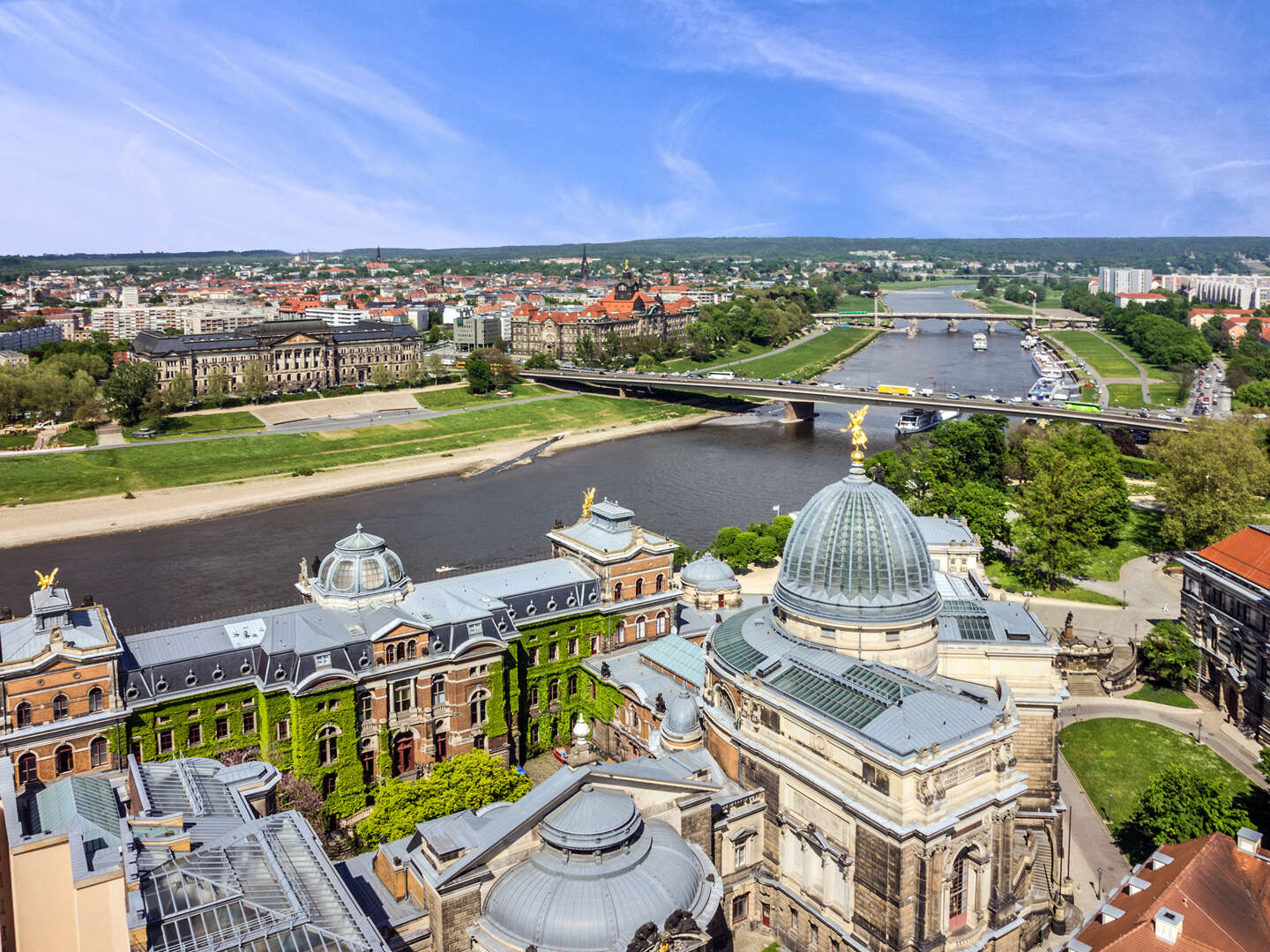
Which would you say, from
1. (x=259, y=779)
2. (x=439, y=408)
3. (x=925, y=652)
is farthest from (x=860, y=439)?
(x=439, y=408)

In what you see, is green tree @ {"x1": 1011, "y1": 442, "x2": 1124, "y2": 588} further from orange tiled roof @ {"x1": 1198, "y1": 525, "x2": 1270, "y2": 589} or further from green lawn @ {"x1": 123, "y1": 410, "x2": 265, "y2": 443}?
green lawn @ {"x1": 123, "y1": 410, "x2": 265, "y2": 443}

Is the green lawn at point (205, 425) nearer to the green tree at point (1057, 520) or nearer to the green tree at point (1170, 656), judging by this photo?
the green tree at point (1057, 520)

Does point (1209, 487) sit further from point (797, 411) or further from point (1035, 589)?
point (797, 411)

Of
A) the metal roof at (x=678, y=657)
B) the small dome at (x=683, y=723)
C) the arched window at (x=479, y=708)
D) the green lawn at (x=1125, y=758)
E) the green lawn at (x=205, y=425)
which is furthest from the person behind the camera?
the green lawn at (x=205, y=425)

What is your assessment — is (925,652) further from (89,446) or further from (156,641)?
(89,446)

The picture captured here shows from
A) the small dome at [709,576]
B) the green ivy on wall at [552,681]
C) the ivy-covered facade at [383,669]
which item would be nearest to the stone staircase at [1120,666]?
the small dome at [709,576]

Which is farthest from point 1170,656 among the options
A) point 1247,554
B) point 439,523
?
point 439,523

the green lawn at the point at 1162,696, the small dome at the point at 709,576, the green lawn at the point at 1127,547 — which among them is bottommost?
the green lawn at the point at 1162,696
